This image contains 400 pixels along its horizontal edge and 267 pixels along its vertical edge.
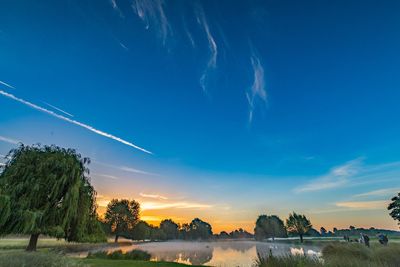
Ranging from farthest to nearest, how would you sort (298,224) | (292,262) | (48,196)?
(298,224), (48,196), (292,262)

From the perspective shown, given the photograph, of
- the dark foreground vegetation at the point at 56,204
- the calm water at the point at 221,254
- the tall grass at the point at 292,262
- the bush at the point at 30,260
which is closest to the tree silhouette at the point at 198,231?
the calm water at the point at 221,254

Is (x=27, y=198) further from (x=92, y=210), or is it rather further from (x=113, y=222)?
(x=113, y=222)

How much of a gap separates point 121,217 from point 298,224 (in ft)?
187

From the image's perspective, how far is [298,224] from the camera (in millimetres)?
81500

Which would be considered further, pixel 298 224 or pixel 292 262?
pixel 298 224

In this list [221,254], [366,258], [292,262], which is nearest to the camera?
[292,262]

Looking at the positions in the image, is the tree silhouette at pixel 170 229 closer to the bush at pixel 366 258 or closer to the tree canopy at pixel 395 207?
the tree canopy at pixel 395 207

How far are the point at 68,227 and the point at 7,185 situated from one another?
4.96m

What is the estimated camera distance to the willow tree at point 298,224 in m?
81.4

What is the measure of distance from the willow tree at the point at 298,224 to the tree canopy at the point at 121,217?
5080cm

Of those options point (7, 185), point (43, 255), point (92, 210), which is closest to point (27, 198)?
point (7, 185)

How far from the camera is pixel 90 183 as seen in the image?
844 inches

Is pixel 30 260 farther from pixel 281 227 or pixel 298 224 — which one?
pixel 281 227

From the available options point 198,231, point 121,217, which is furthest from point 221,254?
point 198,231
